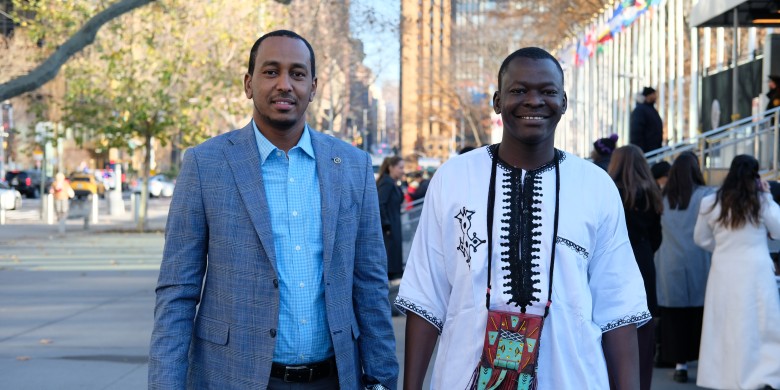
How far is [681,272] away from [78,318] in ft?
22.3

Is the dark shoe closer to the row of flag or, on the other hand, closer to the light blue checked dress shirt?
the light blue checked dress shirt

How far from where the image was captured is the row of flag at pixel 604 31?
2914cm

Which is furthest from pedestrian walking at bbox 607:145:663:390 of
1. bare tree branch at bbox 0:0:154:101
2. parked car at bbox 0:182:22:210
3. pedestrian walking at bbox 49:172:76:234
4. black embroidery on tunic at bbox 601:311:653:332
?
parked car at bbox 0:182:22:210

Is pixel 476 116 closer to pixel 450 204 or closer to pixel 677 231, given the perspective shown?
pixel 677 231

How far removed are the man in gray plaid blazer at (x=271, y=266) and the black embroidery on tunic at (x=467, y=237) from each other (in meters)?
0.58

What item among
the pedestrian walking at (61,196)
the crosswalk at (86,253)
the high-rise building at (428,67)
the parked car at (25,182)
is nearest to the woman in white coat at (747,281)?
→ the crosswalk at (86,253)

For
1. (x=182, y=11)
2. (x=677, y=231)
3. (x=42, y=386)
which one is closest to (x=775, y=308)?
(x=677, y=231)

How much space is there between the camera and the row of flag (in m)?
29.1

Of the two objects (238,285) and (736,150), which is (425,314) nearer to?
(238,285)

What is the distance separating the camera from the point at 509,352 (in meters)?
3.46

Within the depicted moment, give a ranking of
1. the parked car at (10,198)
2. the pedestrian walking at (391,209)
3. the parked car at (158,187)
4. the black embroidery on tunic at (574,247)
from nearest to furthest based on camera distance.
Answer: the black embroidery on tunic at (574,247) < the pedestrian walking at (391,209) < the parked car at (10,198) < the parked car at (158,187)

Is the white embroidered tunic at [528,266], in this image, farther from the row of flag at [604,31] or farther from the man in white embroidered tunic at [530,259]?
the row of flag at [604,31]

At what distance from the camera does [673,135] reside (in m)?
36.0

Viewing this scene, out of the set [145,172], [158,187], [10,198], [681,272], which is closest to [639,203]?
[681,272]
